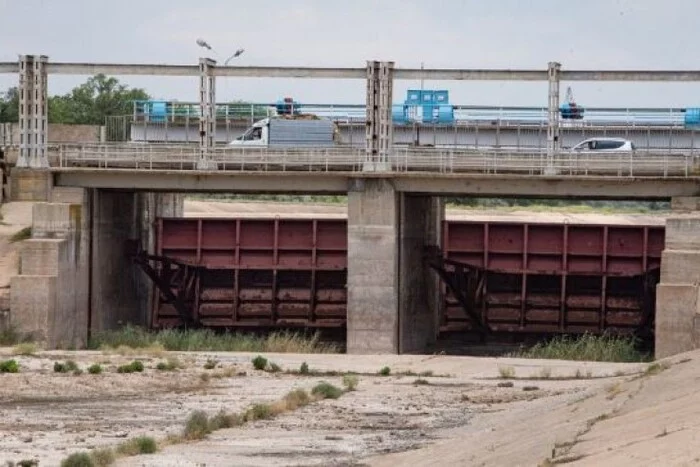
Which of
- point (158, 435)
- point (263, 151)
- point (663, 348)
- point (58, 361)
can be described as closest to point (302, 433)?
point (158, 435)

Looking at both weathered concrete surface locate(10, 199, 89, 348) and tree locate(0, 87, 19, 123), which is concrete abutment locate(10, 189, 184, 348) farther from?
tree locate(0, 87, 19, 123)

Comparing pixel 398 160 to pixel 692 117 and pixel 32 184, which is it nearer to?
pixel 32 184

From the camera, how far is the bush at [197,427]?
30.5 meters

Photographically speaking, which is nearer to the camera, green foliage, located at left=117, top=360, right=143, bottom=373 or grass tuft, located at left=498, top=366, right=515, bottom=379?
green foliage, located at left=117, top=360, right=143, bottom=373

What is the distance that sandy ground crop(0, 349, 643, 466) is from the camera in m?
28.6

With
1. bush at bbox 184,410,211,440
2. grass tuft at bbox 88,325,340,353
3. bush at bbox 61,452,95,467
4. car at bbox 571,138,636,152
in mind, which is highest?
car at bbox 571,138,636,152

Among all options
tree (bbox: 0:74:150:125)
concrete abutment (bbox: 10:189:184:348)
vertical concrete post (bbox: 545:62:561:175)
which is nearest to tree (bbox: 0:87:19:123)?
tree (bbox: 0:74:150:125)

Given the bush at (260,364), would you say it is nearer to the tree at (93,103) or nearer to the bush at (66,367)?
the bush at (66,367)

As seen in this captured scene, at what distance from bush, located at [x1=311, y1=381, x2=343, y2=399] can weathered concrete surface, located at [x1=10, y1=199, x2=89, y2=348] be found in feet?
47.3

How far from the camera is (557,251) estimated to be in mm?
59062

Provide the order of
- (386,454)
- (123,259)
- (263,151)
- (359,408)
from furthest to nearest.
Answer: (123,259) < (263,151) < (359,408) < (386,454)

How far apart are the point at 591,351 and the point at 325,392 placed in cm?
1408

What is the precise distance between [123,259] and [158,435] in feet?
95.6

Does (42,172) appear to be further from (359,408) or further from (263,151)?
(359,408)
